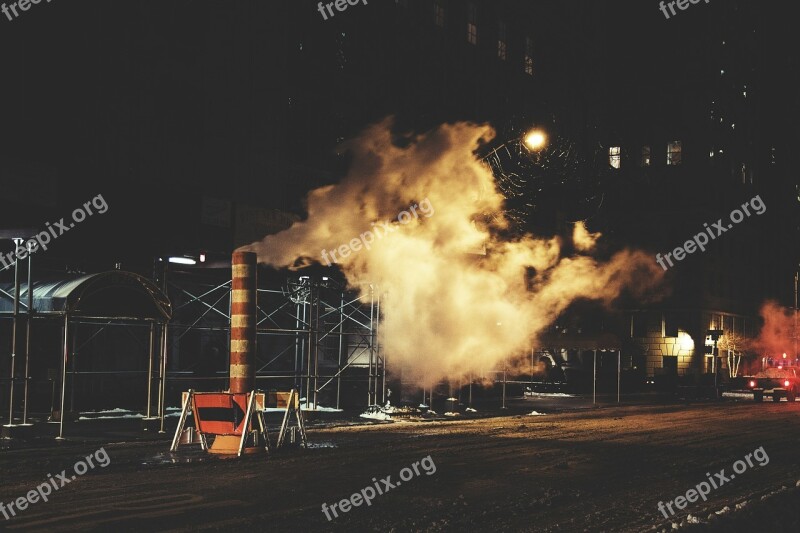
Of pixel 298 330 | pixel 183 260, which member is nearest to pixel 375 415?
pixel 298 330

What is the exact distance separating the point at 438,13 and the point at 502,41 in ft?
17.5

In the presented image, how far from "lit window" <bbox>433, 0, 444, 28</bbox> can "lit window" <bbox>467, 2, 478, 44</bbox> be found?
202 centimetres

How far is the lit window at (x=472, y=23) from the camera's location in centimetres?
4184

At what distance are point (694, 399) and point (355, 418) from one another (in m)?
22.6

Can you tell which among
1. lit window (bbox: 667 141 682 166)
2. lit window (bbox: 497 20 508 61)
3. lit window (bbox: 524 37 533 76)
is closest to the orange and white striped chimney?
lit window (bbox: 497 20 508 61)

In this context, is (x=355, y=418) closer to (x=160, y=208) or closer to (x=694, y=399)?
(x=160, y=208)

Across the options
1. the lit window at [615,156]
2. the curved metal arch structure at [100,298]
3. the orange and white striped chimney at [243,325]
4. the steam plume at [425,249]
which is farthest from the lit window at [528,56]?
the orange and white striped chimney at [243,325]

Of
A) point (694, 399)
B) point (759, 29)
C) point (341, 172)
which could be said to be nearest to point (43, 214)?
point (341, 172)

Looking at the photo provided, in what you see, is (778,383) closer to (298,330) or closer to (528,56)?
(528,56)

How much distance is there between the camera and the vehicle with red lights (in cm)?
4072

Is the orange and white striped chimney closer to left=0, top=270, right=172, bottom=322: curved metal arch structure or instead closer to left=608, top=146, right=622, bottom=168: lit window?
left=0, top=270, right=172, bottom=322: curved metal arch structure

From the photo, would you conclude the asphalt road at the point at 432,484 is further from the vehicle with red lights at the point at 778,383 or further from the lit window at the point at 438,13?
the lit window at the point at 438,13

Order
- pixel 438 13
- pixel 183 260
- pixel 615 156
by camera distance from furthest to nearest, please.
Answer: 1. pixel 615 156
2. pixel 438 13
3. pixel 183 260

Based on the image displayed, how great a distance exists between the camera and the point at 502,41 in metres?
44.3
